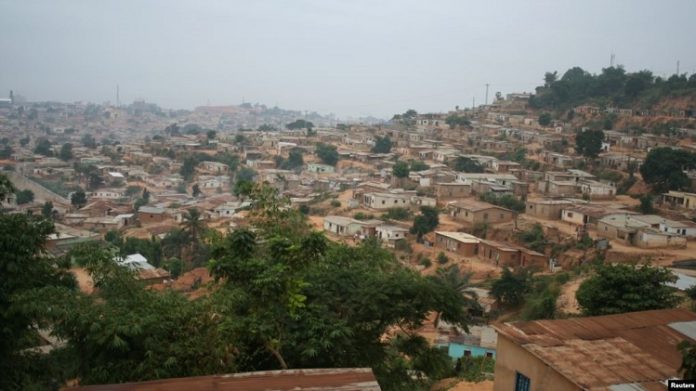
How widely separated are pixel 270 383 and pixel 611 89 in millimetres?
60377

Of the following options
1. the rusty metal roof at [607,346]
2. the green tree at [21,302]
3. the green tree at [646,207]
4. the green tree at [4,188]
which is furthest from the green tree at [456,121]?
the green tree at [21,302]

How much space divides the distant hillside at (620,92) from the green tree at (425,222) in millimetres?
29290

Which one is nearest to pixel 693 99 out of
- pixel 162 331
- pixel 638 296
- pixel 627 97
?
pixel 627 97

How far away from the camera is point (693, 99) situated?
48.5 meters

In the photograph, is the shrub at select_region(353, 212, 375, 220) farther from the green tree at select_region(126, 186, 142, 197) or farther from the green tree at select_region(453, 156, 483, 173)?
the green tree at select_region(126, 186, 142, 197)

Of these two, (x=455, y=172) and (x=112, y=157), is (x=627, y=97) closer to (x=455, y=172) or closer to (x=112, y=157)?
(x=455, y=172)

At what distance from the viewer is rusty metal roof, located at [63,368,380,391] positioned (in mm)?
5906

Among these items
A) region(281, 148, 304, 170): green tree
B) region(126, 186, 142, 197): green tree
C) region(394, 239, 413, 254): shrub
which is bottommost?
region(126, 186, 142, 197): green tree

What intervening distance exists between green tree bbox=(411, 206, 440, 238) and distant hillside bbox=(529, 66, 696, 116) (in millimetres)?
29290

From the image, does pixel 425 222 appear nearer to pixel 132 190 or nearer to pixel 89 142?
pixel 132 190

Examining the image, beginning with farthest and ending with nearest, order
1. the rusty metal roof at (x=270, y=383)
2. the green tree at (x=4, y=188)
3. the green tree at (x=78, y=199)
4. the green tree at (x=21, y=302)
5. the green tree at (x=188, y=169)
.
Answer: the green tree at (x=188, y=169) < the green tree at (x=78, y=199) < the green tree at (x=4, y=188) < the green tree at (x=21, y=302) < the rusty metal roof at (x=270, y=383)

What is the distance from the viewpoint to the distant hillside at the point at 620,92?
49781mm

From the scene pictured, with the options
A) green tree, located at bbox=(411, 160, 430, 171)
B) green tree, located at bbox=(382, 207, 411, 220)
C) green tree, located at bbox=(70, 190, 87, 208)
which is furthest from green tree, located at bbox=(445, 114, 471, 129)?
green tree, located at bbox=(70, 190, 87, 208)

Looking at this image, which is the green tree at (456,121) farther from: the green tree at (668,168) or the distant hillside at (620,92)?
the green tree at (668,168)
